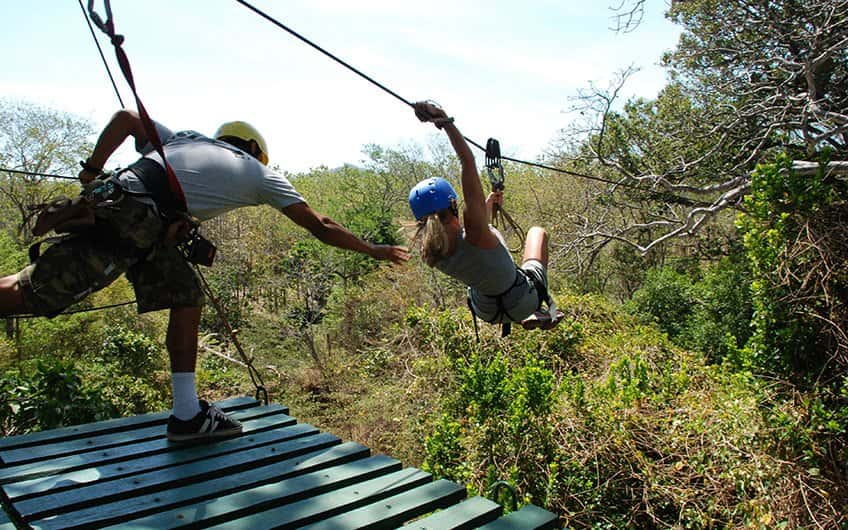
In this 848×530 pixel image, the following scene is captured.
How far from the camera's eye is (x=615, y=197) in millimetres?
15398

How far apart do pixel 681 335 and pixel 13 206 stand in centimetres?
1612

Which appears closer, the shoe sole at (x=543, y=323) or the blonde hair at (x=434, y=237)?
the blonde hair at (x=434, y=237)

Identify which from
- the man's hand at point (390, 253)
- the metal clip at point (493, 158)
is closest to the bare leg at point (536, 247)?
the metal clip at point (493, 158)

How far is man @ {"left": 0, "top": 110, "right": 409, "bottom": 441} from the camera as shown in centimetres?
253

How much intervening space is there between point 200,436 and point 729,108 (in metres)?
10.5

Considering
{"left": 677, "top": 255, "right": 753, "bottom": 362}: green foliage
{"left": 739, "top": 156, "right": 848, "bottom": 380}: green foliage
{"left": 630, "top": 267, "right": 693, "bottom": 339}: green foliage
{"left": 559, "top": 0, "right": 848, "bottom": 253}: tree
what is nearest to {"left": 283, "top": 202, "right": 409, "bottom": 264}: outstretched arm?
{"left": 739, "top": 156, "right": 848, "bottom": 380}: green foliage

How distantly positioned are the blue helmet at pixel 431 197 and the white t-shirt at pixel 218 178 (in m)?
0.66

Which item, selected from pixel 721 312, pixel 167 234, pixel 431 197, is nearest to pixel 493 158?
pixel 431 197

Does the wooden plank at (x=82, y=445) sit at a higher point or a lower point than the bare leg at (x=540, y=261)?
lower

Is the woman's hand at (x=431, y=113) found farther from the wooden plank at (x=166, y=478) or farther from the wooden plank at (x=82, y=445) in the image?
the wooden plank at (x=82, y=445)

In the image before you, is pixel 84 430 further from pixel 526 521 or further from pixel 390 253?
pixel 526 521

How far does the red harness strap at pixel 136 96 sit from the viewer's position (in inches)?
104

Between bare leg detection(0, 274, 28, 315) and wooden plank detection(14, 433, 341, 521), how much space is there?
726 mm

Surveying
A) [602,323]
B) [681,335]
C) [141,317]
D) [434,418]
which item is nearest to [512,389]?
[434,418]
